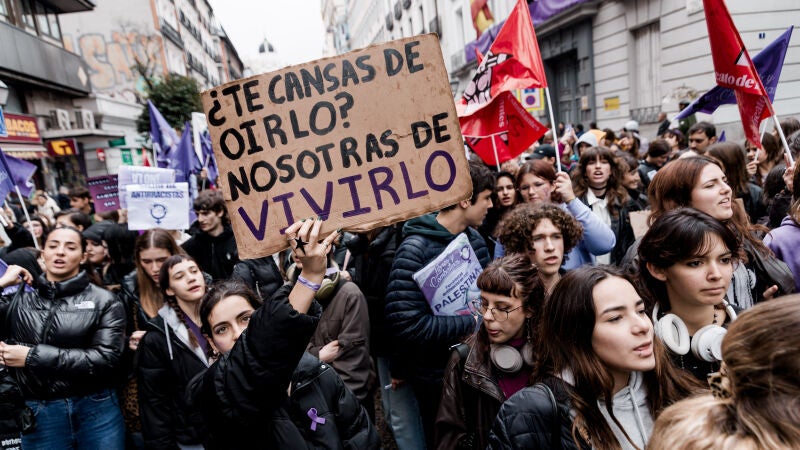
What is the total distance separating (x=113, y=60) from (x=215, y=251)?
29853 millimetres

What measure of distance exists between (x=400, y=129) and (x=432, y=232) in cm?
109

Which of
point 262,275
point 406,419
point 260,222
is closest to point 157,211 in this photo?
point 262,275

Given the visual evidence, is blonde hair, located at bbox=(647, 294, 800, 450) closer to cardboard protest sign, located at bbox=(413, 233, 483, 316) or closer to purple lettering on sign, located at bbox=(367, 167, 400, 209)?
purple lettering on sign, located at bbox=(367, 167, 400, 209)

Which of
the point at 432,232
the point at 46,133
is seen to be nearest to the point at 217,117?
the point at 432,232

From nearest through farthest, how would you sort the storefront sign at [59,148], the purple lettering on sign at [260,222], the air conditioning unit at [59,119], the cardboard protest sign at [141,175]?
the purple lettering on sign at [260,222] → the cardboard protest sign at [141,175] → the storefront sign at [59,148] → the air conditioning unit at [59,119]

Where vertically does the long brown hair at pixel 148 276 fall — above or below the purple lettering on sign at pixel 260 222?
below

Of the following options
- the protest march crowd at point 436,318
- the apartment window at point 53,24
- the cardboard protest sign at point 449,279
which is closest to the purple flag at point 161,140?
the protest march crowd at point 436,318

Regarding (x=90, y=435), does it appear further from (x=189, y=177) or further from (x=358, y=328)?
(x=189, y=177)

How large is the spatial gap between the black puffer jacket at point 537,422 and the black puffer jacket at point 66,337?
248 centimetres

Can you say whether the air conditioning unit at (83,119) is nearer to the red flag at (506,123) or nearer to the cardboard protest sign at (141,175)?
the cardboard protest sign at (141,175)

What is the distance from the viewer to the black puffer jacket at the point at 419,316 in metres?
2.77

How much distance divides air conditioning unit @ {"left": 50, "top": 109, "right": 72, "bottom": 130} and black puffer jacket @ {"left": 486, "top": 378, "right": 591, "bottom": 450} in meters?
23.4

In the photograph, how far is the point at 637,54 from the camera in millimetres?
14148

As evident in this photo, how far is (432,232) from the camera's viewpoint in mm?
2916
